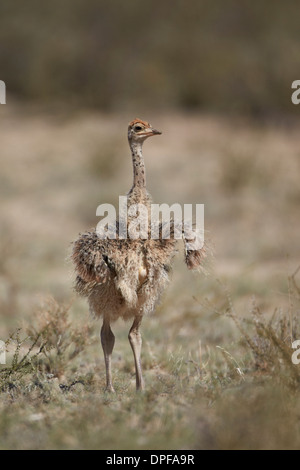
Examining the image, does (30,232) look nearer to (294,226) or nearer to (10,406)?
(294,226)

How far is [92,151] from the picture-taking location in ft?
43.4

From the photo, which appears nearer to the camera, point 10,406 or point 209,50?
point 10,406

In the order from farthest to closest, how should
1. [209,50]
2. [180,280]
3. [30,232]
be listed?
1. [209,50]
2. [30,232]
3. [180,280]

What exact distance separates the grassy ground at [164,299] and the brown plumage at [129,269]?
0.24 meters

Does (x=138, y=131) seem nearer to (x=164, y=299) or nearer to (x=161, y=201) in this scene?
(x=164, y=299)

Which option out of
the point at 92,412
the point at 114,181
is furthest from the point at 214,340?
the point at 114,181

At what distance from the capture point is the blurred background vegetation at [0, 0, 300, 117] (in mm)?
17422

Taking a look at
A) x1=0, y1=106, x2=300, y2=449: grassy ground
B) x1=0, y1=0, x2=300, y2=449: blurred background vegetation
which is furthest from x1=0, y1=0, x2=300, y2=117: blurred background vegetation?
x1=0, y1=106, x2=300, y2=449: grassy ground

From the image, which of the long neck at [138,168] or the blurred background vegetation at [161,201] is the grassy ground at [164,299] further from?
the long neck at [138,168]

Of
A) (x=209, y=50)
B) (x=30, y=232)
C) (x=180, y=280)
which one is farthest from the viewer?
(x=209, y=50)

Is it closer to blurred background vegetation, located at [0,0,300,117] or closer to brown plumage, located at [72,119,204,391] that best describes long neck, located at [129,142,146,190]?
brown plumage, located at [72,119,204,391]

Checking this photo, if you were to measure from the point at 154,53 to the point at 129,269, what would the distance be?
17.1 metres

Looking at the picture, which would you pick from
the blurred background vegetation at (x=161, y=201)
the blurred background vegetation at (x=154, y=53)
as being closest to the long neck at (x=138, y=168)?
the blurred background vegetation at (x=161, y=201)
